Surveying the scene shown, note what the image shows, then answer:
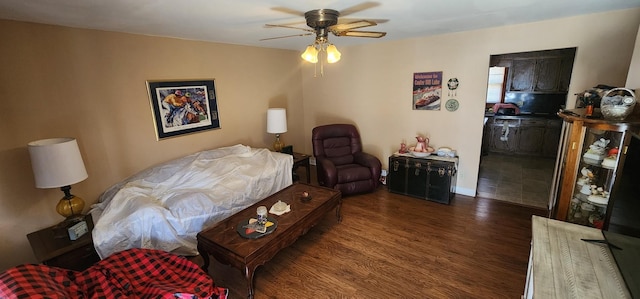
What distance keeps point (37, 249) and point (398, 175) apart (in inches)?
148

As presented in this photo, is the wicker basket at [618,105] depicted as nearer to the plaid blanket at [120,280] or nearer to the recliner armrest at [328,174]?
the recliner armrest at [328,174]

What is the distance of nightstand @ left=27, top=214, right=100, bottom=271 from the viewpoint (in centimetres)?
194

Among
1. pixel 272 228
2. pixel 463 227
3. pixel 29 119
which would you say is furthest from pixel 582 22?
pixel 29 119

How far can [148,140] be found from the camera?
9.80ft

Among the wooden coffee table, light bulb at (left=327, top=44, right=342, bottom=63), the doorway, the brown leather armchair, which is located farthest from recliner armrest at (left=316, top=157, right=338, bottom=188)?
the doorway

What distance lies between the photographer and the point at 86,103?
8.21 feet

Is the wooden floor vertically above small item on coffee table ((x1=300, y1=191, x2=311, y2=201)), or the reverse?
small item on coffee table ((x1=300, y1=191, x2=311, y2=201))

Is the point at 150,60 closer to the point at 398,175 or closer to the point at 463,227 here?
the point at 398,175

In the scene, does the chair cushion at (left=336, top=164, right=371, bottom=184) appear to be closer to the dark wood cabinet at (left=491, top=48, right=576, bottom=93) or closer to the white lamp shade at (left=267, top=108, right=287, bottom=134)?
the white lamp shade at (left=267, top=108, right=287, bottom=134)

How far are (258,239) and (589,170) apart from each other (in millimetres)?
2784

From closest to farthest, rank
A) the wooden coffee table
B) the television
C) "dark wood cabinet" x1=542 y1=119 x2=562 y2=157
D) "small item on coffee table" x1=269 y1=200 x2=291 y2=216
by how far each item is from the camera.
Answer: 1. the television
2. the wooden coffee table
3. "small item on coffee table" x1=269 y1=200 x2=291 y2=216
4. "dark wood cabinet" x1=542 y1=119 x2=562 y2=157

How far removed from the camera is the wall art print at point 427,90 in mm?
3688

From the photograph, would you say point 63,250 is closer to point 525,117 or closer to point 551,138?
point 525,117

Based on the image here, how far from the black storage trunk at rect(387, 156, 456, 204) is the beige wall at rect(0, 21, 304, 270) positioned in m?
2.55
